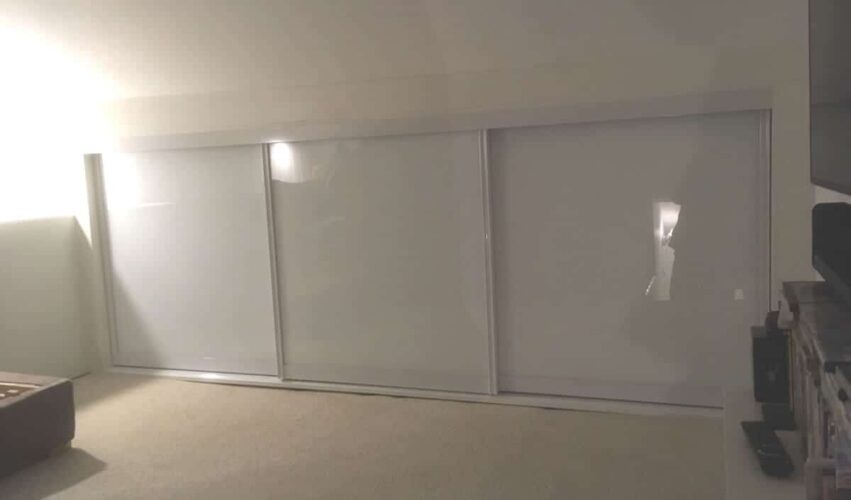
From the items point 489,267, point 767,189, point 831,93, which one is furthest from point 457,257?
point 831,93

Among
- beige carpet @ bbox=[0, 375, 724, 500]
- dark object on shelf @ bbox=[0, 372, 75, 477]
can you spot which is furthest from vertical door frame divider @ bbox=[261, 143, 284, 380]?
dark object on shelf @ bbox=[0, 372, 75, 477]

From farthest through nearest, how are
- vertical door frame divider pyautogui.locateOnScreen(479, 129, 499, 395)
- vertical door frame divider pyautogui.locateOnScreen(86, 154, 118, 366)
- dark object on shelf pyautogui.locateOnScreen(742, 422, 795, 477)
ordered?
1. vertical door frame divider pyautogui.locateOnScreen(86, 154, 118, 366)
2. vertical door frame divider pyautogui.locateOnScreen(479, 129, 499, 395)
3. dark object on shelf pyautogui.locateOnScreen(742, 422, 795, 477)

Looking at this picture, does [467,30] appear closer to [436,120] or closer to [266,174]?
[436,120]

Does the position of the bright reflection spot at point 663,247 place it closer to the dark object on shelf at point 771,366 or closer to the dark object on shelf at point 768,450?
the dark object on shelf at point 771,366

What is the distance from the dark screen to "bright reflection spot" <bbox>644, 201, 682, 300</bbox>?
1273 mm

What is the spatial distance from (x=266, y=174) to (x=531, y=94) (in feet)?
5.16

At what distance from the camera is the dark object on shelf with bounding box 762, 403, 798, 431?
1.94m

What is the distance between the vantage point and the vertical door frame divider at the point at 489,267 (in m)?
3.74

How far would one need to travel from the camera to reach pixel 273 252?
168 inches

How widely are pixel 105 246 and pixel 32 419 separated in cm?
177

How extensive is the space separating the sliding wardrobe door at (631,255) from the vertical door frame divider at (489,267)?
1.8 inches

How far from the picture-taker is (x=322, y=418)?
3.75 metres

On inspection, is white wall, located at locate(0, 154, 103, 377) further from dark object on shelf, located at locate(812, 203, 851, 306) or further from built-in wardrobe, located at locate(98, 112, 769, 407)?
dark object on shelf, located at locate(812, 203, 851, 306)

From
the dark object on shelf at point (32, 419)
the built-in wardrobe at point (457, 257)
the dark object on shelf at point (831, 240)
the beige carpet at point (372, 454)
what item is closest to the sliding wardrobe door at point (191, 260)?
the built-in wardrobe at point (457, 257)
